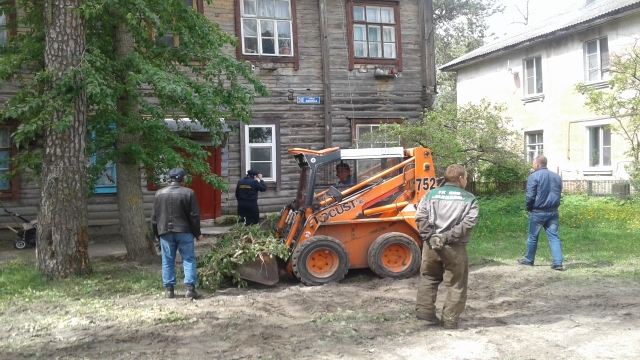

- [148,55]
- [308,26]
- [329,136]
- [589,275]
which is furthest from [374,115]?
[589,275]

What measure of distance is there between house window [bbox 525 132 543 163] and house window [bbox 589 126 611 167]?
2771mm

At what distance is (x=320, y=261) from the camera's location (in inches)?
343

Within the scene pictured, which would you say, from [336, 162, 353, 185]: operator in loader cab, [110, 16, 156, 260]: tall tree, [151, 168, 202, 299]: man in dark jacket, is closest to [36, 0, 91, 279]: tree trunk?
[110, 16, 156, 260]: tall tree

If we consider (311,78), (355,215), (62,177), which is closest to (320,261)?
(355,215)

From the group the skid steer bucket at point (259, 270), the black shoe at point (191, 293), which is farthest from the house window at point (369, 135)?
the black shoe at point (191, 293)

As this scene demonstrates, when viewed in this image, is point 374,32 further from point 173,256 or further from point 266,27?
point 173,256

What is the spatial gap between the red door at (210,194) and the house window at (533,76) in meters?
14.5

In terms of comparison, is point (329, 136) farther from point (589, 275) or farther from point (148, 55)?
point (589, 275)

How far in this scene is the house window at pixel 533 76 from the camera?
2412 centimetres

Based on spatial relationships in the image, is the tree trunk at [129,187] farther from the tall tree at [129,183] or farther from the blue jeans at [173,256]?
the blue jeans at [173,256]

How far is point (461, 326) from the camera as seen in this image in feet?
20.9

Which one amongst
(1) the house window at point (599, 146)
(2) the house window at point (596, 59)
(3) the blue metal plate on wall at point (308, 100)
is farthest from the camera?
(1) the house window at point (599, 146)

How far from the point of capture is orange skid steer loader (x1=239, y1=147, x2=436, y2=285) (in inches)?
340

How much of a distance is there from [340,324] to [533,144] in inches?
796
